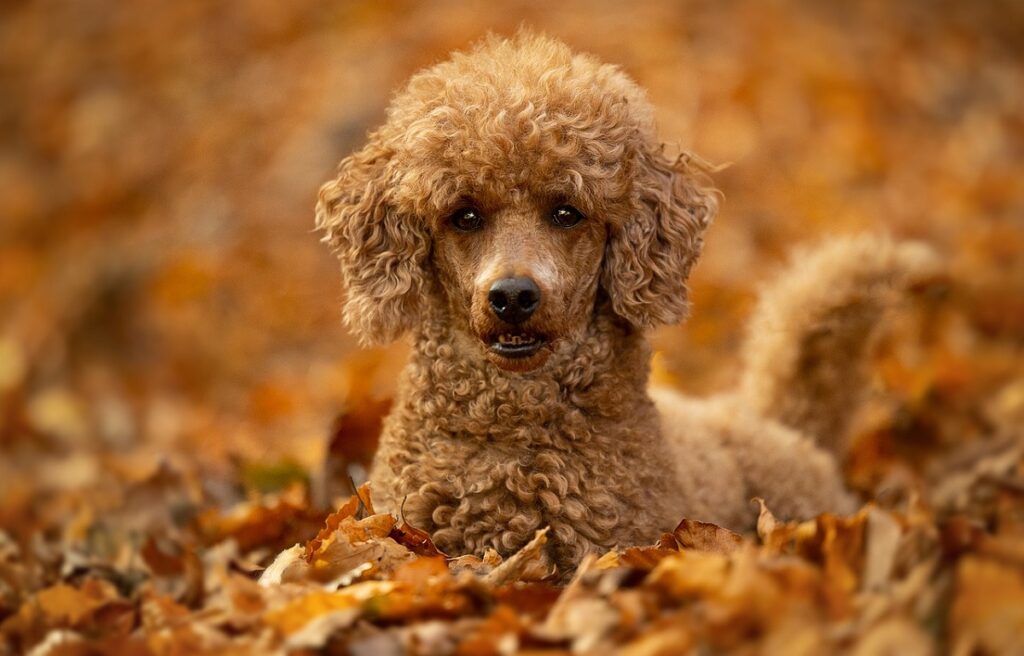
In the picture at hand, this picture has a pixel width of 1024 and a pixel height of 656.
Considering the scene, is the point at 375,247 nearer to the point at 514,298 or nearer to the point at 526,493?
the point at 514,298

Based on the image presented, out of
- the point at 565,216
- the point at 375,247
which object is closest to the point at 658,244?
the point at 565,216

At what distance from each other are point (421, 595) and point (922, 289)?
3.33 meters

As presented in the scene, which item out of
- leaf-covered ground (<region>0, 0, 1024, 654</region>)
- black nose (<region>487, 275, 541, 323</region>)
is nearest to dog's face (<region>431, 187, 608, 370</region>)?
black nose (<region>487, 275, 541, 323</region>)

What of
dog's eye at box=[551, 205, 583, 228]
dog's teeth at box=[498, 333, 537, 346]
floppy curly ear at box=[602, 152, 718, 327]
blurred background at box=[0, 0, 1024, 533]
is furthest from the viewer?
blurred background at box=[0, 0, 1024, 533]

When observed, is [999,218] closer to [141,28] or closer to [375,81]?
[375,81]

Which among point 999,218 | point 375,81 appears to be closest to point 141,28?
point 375,81

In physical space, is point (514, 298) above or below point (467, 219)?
below

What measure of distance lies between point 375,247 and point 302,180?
6.07 metres

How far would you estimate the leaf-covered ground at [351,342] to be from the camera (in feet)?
8.25

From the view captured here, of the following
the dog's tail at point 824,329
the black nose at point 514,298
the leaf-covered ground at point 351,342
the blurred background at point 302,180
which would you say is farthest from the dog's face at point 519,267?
the blurred background at point 302,180

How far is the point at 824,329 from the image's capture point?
438 centimetres

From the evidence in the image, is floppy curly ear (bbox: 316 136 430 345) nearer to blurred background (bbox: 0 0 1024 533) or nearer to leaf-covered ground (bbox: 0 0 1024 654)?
leaf-covered ground (bbox: 0 0 1024 654)

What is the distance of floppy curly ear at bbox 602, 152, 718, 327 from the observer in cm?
331

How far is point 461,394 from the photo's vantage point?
129 inches
